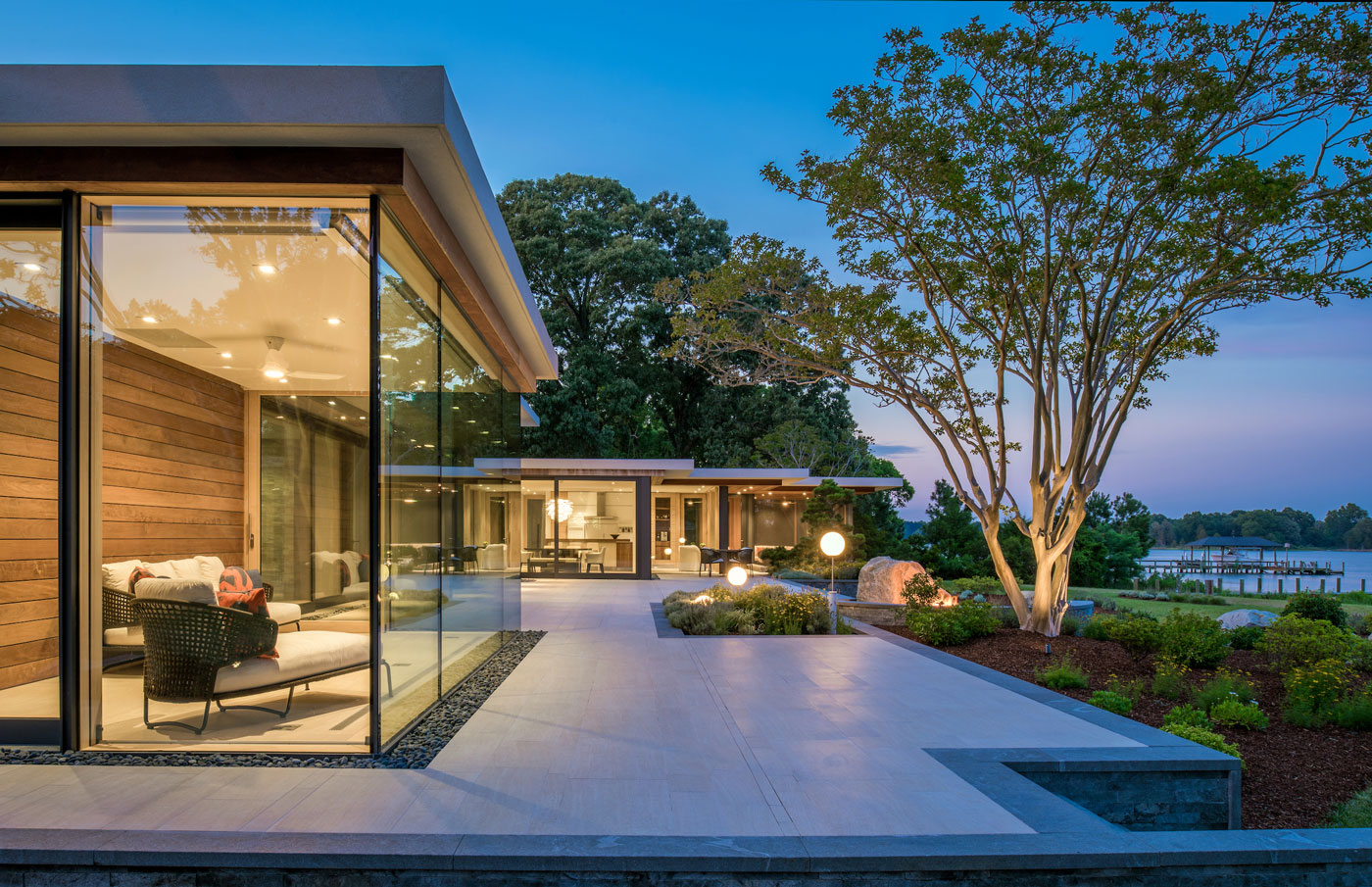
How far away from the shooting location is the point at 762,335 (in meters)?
11.5

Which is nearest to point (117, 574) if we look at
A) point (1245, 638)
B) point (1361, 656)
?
point (1361, 656)

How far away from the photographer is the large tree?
25.9ft

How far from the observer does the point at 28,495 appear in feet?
14.0

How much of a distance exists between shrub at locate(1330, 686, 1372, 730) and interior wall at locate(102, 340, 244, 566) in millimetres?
8588

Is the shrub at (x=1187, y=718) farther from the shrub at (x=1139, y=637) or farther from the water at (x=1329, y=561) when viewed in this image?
the water at (x=1329, y=561)

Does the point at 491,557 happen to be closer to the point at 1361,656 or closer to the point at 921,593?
the point at 921,593

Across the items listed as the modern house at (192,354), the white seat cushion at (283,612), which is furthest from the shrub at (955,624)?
the white seat cushion at (283,612)

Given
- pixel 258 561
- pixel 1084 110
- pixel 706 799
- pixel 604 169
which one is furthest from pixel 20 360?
pixel 604 169

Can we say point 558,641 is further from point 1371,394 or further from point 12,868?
point 1371,394

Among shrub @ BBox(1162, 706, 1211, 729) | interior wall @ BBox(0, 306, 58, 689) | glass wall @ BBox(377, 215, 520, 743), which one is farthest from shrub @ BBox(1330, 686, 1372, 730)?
interior wall @ BBox(0, 306, 58, 689)

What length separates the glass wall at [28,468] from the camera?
4.20 m

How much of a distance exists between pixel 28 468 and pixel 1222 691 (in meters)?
8.34

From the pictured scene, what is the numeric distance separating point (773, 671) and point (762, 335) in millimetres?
5851

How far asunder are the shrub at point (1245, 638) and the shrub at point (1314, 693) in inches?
117
